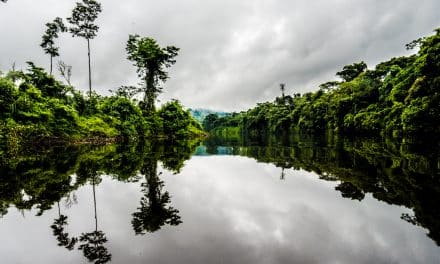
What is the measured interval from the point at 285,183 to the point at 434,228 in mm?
3121

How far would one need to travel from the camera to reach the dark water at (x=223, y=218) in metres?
2.83

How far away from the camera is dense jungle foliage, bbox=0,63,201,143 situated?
54.8ft

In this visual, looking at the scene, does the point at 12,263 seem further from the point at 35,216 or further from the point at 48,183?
the point at 48,183

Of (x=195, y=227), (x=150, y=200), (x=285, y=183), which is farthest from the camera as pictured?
(x=285, y=183)

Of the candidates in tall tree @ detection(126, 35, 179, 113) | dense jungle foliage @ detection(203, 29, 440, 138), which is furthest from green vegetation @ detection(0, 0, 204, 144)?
dense jungle foliage @ detection(203, 29, 440, 138)

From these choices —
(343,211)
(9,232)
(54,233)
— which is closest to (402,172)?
(343,211)

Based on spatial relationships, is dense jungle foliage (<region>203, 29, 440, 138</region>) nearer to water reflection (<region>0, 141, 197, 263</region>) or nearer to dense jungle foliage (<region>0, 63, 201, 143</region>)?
water reflection (<region>0, 141, 197, 263</region>)

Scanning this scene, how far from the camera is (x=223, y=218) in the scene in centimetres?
392

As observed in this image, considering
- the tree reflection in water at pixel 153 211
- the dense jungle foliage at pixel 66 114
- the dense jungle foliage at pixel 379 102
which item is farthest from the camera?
the dense jungle foliage at pixel 379 102

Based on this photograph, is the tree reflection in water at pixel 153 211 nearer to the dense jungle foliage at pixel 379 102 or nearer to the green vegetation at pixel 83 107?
the green vegetation at pixel 83 107

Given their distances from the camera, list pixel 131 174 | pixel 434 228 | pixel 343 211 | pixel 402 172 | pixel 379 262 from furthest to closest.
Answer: pixel 131 174 < pixel 402 172 < pixel 343 211 < pixel 434 228 < pixel 379 262

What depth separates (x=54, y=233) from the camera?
11.4 ft

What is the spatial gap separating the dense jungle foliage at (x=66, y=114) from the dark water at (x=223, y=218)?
39.2 feet

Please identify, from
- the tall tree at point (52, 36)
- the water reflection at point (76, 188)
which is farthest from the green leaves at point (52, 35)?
the water reflection at point (76, 188)
